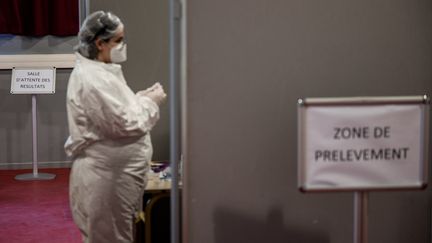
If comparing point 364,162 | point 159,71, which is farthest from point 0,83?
point 364,162

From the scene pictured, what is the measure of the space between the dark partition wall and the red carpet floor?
2.34 meters

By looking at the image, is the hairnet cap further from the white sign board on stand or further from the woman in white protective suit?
the white sign board on stand

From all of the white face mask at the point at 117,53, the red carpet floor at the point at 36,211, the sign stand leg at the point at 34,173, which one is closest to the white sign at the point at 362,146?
the white face mask at the point at 117,53

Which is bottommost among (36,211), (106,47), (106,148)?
(36,211)

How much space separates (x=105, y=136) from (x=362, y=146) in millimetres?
1258

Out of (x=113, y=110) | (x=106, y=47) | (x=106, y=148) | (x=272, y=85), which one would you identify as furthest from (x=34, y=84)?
(x=272, y=85)

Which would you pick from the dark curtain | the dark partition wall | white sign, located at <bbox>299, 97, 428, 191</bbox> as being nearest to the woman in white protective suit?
the dark partition wall

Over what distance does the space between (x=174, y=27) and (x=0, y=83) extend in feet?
17.6

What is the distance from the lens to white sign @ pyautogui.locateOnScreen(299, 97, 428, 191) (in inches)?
68.9

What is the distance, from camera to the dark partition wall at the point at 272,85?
212 centimetres

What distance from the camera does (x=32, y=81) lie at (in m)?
6.62

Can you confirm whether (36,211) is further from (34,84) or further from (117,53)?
(117,53)

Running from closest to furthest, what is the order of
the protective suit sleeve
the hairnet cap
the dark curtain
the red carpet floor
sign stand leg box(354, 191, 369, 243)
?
1. sign stand leg box(354, 191, 369, 243)
2. the protective suit sleeve
3. the hairnet cap
4. the red carpet floor
5. the dark curtain

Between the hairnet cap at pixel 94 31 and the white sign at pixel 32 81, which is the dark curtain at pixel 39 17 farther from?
the hairnet cap at pixel 94 31
